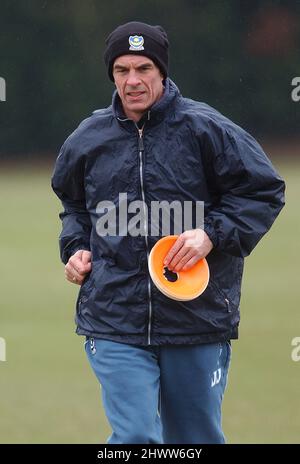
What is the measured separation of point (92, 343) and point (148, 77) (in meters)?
→ 1.02

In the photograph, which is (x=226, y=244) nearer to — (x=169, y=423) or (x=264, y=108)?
(x=169, y=423)

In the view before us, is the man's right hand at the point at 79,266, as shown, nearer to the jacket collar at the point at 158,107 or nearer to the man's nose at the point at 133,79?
the jacket collar at the point at 158,107

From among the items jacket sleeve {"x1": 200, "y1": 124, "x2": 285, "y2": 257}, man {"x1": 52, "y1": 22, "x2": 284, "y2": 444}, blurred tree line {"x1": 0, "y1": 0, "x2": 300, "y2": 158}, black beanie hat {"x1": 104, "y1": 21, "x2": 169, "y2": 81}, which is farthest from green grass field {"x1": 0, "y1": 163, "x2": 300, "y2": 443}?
blurred tree line {"x1": 0, "y1": 0, "x2": 300, "y2": 158}

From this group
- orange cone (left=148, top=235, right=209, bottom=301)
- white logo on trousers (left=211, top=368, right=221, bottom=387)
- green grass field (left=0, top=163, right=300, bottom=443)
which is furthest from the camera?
green grass field (left=0, top=163, right=300, bottom=443)

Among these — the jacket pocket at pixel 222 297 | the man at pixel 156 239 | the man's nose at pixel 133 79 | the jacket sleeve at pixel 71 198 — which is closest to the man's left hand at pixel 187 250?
the man at pixel 156 239

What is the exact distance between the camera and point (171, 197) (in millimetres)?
4797

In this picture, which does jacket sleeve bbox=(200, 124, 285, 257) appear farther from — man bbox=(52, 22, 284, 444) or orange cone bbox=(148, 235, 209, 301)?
orange cone bbox=(148, 235, 209, 301)

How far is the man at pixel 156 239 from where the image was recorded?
188 inches

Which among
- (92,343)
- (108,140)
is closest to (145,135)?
(108,140)

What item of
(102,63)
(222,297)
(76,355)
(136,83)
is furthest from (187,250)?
(102,63)

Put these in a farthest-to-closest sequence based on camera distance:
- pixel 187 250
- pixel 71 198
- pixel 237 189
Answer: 1. pixel 71 198
2. pixel 237 189
3. pixel 187 250

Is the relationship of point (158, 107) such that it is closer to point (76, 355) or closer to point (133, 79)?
point (133, 79)

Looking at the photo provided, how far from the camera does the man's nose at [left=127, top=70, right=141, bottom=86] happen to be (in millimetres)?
4828

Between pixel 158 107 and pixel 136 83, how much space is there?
121mm
